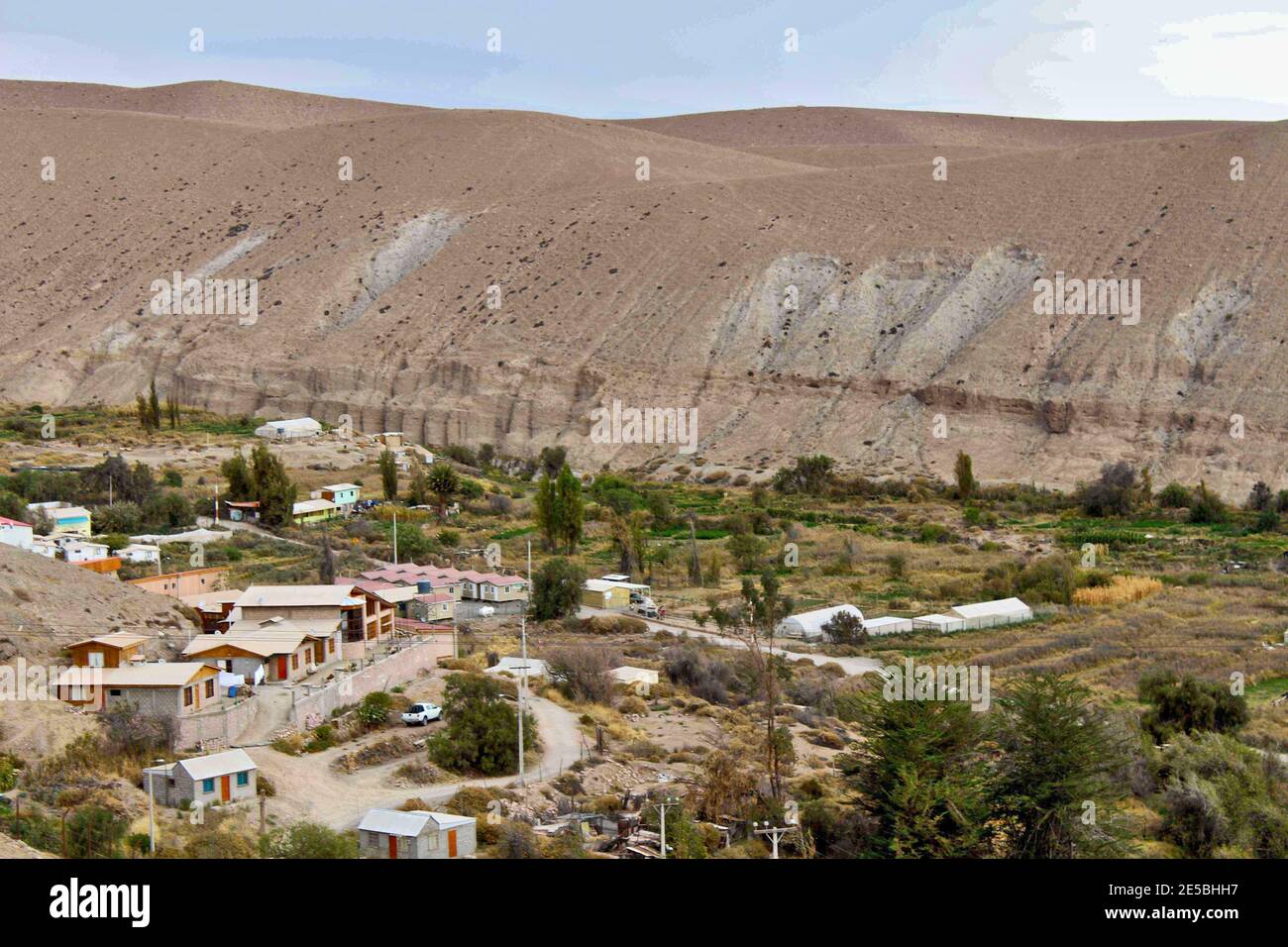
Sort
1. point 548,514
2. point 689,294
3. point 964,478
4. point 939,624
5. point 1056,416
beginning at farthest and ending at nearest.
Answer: point 689,294 → point 1056,416 → point 964,478 → point 548,514 → point 939,624

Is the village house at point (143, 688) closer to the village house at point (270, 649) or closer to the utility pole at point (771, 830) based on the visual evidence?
the village house at point (270, 649)

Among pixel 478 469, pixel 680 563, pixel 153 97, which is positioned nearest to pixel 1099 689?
pixel 680 563

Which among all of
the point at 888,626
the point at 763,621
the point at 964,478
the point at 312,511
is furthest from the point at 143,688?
the point at 964,478

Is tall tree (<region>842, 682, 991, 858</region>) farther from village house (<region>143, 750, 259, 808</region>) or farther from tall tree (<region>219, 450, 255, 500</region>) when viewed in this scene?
tall tree (<region>219, 450, 255, 500</region>)

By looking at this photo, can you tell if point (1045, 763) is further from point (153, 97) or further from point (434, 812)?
point (153, 97)

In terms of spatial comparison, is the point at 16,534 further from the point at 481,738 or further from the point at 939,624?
the point at 939,624

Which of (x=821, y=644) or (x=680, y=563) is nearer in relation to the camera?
(x=821, y=644)
